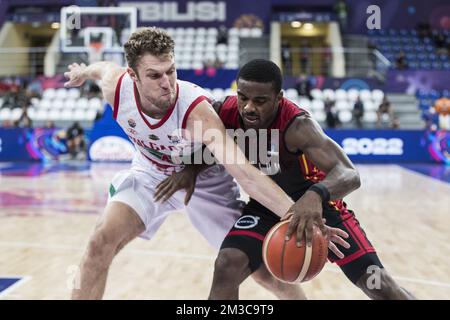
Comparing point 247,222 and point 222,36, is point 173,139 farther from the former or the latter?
point 222,36

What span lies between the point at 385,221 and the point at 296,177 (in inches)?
185

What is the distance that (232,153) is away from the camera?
2906 millimetres

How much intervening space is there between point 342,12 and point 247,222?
67.9 feet

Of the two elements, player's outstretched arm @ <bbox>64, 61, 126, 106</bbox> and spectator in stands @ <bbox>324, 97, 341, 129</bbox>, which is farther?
spectator in stands @ <bbox>324, 97, 341, 129</bbox>

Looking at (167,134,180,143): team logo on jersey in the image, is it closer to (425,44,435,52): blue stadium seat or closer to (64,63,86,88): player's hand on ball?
(64,63,86,88): player's hand on ball

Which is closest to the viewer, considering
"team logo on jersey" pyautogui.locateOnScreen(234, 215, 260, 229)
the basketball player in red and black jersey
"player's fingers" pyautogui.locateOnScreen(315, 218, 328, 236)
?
"player's fingers" pyautogui.locateOnScreen(315, 218, 328, 236)

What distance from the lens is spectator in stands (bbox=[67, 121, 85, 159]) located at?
15.8 metres

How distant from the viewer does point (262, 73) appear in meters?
2.88

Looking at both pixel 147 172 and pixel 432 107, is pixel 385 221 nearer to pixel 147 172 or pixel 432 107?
pixel 147 172

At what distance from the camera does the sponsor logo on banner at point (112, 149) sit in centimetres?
1524

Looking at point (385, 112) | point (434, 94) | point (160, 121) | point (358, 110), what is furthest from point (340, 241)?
point (434, 94)

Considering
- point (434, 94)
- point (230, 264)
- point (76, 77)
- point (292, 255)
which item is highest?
point (76, 77)

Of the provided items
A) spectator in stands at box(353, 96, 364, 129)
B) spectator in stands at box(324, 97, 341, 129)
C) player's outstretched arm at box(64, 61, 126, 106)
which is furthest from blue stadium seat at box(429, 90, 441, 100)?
player's outstretched arm at box(64, 61, 126, 106)

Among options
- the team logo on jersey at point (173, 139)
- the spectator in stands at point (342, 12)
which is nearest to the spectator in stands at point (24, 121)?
the spectator in stands at point (342, 12)
